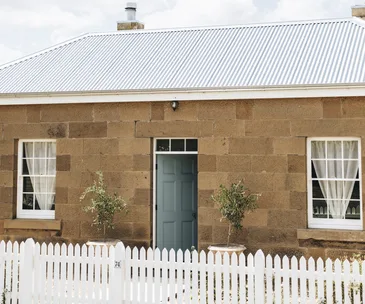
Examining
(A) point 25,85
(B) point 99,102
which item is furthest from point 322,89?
(A) point 25,85

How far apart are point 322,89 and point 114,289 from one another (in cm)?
558

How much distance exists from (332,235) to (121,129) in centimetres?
476

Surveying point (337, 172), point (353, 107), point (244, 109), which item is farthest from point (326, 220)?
point (244, 109)

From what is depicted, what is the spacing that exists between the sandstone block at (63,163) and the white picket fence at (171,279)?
3.98 m

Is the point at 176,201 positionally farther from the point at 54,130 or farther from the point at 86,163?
the point at 54,130

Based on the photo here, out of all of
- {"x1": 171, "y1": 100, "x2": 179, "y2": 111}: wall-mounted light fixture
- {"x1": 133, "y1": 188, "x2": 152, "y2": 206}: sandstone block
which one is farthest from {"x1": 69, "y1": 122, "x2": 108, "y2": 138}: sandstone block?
{"x1": 171, "y1": 100, "x2": 179, "y2": 111}: wall-mounted light fixture

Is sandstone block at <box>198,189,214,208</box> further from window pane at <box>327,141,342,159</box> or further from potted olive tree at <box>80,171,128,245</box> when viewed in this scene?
window pane at <box>327,141,342,159</box>

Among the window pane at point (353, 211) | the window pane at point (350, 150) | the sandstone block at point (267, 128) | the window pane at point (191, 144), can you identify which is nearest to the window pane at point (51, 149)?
the window pane at point (191, 144)

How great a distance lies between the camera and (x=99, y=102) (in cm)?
1243

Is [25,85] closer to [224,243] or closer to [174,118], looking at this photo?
[174,118]

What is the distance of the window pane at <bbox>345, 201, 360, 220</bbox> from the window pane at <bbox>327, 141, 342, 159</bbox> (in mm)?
929

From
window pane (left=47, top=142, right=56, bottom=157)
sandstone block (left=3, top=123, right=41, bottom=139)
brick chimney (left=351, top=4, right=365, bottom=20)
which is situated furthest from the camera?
brick chimney (left=351, top=4, right=365, bottom=20)

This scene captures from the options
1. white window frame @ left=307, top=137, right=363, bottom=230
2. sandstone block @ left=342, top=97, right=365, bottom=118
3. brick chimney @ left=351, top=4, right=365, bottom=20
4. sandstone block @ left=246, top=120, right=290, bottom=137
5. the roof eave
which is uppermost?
brick chimney @ left=351, top=4, right=365, bottom=20

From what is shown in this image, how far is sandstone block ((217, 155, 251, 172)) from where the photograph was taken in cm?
1161
